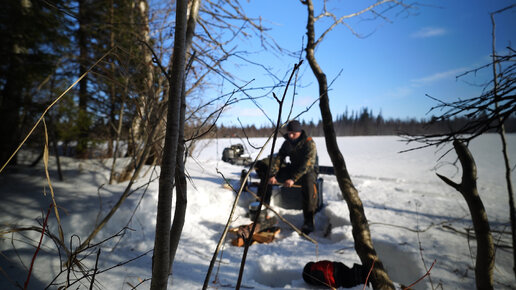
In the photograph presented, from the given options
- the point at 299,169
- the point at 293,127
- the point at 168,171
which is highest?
the point at 293,127

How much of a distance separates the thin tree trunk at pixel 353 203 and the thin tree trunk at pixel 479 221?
0.56 meters

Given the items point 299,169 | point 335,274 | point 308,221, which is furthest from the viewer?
point 299,169

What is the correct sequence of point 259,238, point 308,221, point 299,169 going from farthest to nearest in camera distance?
point 299,169 < point 308,221 < point 259,238

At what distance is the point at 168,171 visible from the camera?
0.79m

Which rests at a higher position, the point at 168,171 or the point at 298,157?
the point at 168,171

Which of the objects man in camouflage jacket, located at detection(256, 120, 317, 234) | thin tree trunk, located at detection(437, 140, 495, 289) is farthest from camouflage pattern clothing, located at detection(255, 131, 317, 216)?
thin tree trunk, located at detection(437, 140, 495, 289)

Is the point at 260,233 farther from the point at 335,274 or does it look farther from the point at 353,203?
the point at 353,203

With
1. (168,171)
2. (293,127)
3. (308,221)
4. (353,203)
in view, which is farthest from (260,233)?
(168,171)

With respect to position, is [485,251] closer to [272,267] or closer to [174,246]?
[272,267]

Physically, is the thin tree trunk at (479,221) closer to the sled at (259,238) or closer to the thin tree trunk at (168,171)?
the thin tree trunk at (168,171)

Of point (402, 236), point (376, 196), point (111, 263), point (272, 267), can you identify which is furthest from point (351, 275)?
point (376, 196)

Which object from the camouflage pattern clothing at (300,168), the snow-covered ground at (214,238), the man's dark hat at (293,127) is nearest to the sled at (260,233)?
the snow-covered ground at (214,238)

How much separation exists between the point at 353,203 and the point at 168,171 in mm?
1419

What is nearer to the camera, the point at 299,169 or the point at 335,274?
the point at 335,274
